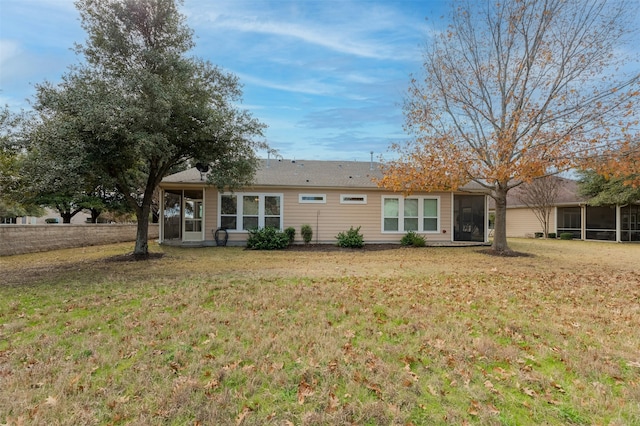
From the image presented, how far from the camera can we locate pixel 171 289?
5910mm

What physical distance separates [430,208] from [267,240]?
7335 millimetres

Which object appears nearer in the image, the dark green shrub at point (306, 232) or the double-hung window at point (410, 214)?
the dark green shrub at point (306, 232)

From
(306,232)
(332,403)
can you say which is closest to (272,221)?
(306,232)

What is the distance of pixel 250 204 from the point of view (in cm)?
1429

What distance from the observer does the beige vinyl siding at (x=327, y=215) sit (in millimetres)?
14117

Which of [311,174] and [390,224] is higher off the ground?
[311,174]

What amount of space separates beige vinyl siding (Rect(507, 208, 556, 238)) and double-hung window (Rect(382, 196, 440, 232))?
13683 mm

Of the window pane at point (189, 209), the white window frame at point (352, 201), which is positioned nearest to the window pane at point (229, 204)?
the window pane at point (189, 209)

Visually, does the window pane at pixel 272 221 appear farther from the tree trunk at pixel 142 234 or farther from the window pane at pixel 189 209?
the tree trunk at pixel 142 234

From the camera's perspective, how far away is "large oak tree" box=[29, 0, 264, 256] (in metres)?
7.70

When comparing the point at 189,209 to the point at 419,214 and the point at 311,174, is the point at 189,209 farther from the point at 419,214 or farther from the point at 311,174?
the point at 419,214

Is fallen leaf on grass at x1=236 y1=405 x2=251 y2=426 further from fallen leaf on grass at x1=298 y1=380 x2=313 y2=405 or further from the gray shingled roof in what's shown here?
the gray shingled roof

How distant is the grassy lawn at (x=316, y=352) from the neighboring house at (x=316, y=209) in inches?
295

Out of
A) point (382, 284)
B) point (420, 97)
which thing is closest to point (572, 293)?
point (382, 284)
